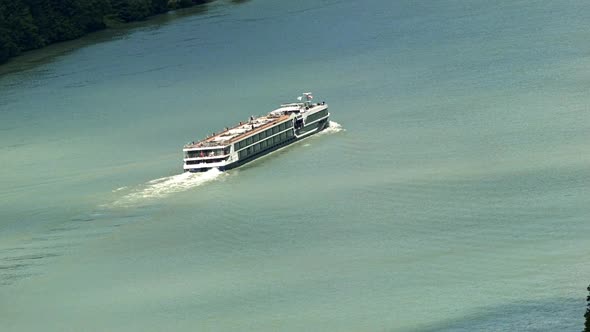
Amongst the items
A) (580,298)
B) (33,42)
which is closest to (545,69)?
(580,298)

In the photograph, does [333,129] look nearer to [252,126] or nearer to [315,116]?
[315,116]

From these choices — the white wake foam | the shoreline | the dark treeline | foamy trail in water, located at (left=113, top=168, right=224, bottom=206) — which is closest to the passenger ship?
the white wake foam

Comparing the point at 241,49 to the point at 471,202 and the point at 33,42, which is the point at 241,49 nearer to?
the point at 33,42

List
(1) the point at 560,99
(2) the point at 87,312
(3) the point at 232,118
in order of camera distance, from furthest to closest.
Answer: (3) the point at 232,118
(1) the point at 560,99
(2) the point at 87,312

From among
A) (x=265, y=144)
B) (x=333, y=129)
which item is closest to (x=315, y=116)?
(x=333, y=129)

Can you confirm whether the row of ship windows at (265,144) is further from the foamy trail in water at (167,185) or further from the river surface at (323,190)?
the foamy trail in water at (167,185)

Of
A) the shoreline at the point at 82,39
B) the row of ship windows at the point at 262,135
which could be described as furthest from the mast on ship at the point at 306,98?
the shoreline at the point at 82,39
